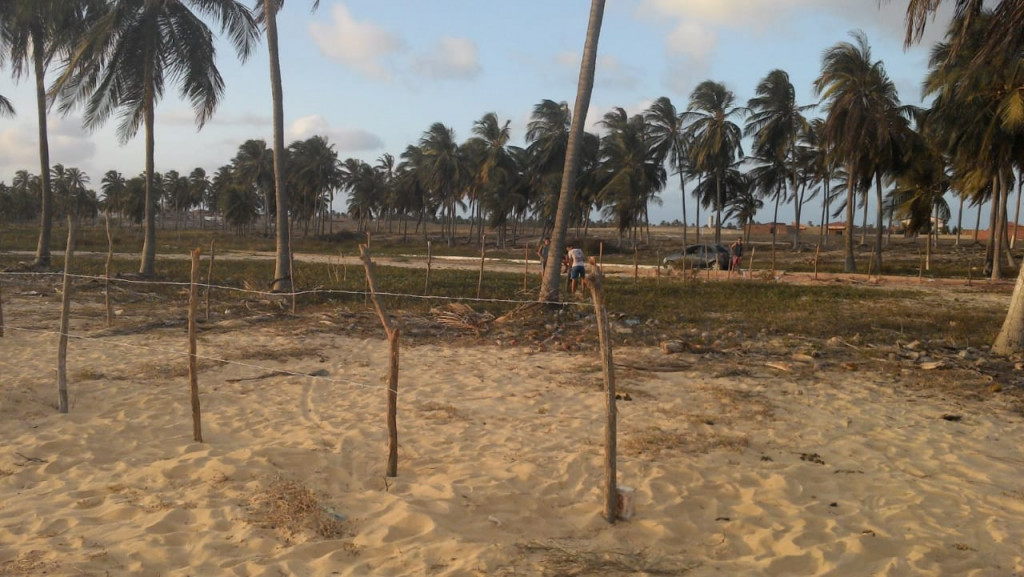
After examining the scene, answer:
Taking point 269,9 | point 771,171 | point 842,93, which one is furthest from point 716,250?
point 269,9

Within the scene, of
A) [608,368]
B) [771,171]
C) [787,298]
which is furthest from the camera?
[771,171]

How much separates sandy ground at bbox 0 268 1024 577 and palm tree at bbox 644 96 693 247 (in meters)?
27.0

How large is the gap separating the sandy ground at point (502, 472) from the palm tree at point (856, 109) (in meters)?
16.1

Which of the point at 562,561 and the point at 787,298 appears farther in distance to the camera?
the point at 787,298

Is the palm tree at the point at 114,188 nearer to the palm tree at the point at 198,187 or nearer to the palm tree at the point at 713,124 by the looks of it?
the palm tree at the point at 198,187

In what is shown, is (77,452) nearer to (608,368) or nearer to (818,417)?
(608,368)

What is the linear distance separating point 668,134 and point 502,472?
31.3 metres

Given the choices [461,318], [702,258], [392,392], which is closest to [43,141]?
[461,318]

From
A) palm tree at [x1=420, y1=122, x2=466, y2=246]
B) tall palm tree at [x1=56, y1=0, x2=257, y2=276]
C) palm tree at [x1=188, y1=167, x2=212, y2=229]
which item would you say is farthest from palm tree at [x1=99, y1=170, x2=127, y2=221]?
tall palm tree at [x1=56, y1=0, x2=257, y2=276]

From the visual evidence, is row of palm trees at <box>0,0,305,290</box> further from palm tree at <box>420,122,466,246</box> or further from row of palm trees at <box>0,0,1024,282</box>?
palm tree at <box>420,122,466,246</box>

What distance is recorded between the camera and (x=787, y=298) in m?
15.3

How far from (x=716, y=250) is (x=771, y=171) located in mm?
13959

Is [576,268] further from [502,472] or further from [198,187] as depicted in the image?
[198,187]

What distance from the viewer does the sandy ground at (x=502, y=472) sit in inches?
148
